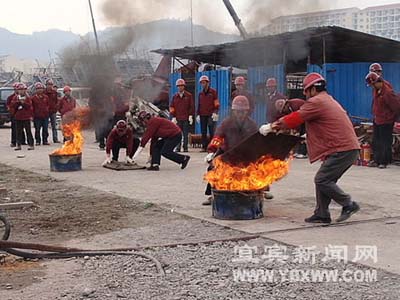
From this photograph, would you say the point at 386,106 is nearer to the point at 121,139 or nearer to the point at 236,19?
the point at 236,19

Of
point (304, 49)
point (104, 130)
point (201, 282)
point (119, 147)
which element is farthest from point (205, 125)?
point (201, 282)

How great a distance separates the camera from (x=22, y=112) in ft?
60.6

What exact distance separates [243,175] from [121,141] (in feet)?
19.8

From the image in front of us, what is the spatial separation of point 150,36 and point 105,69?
1.46 meters

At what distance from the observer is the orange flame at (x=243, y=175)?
7.89 metres

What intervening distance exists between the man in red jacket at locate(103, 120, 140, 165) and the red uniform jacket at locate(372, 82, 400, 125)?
4.89 m

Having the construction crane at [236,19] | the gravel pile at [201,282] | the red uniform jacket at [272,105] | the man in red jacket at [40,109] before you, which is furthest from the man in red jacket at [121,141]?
the gravel pile at [201,282]

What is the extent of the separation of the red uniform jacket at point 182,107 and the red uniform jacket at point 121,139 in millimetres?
3345

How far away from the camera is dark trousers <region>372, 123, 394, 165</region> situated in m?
12.8

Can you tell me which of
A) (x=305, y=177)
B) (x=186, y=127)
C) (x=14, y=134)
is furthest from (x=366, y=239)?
(x=14, y=134)

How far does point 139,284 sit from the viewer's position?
5340 millimetres

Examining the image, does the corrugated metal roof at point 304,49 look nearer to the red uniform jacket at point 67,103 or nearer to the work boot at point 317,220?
the red uniform jacket at point 67,103

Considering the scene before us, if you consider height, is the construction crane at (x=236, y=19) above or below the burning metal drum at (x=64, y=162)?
above

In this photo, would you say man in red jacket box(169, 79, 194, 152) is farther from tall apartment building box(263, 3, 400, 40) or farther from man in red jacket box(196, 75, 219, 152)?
tall apartment building box(263, 3, 400, 40)
